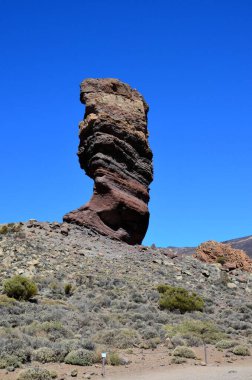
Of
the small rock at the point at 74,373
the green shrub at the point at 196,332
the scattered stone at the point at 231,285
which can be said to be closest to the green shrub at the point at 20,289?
the green shrub at the point at 196,332

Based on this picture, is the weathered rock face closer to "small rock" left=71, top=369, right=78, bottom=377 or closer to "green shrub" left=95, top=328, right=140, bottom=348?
"green shrub" left=95, top=328, right=140, bottom=348

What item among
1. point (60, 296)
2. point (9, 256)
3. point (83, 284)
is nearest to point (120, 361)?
point (60, 296)

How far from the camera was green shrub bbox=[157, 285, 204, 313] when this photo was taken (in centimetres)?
2409

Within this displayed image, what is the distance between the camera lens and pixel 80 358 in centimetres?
1416

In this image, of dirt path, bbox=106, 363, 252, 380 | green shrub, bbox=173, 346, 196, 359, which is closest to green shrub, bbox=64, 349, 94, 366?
dirt path, bbox=106, 363, 252, 380

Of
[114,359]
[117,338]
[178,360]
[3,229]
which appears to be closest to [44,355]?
[114,359]

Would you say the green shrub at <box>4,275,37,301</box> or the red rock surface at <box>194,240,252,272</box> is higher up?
the red rock surface at <box>194,240,252,272</box>

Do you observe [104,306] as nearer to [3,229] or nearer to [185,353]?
[185,353]

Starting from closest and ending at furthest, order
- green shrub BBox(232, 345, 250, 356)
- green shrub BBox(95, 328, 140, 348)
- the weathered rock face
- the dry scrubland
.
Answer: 1. the dry scrubland
2. green shrub BBox(232, 345, 250, 356)
3. green shrub BBox(95, 328, 140, 348)
4. the weathered rock face

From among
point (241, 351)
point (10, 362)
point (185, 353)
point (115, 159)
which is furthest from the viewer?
point (115, 159)

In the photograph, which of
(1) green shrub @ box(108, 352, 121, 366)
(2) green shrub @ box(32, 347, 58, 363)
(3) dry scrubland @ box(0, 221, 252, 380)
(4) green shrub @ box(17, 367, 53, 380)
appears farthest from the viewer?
(3) dry scrubland @ box(0, 221, 252, 380)

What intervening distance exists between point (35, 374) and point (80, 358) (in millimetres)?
2317

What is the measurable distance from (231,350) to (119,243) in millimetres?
18668

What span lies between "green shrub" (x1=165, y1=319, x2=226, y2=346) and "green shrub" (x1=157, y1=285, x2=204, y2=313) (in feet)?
8.56
